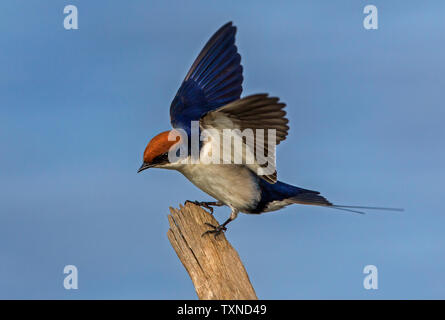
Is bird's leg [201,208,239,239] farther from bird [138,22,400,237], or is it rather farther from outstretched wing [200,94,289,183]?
outstretched wing [200,94,289,183]

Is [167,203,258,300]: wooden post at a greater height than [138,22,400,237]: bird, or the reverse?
[138,22,400,237]: bird

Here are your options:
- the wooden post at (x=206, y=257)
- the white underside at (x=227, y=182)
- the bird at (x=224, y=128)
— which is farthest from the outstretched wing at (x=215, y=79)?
the wooden post at (x=206, y=257)

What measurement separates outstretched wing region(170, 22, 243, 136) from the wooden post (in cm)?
95

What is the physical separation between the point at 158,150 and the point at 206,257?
922 millimetres

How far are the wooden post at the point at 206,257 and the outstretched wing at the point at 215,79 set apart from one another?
3.12ft

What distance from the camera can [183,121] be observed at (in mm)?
5062

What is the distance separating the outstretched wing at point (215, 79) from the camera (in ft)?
A: 18.2

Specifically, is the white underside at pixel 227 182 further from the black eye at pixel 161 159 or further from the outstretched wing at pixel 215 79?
the outstretched wing at pixel 215 79

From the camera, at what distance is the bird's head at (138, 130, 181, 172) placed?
4559mm

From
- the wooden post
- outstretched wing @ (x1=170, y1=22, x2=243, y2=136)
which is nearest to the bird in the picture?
outstretched wing @ (x1=170, y1=22, x2=243, y2=136)

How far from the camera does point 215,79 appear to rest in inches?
223
